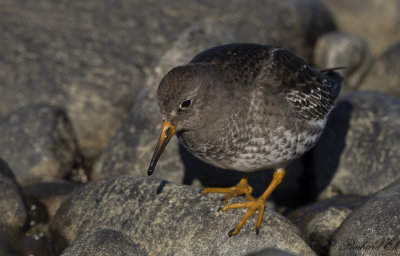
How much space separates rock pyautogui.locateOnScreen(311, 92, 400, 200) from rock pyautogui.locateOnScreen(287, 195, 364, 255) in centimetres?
81

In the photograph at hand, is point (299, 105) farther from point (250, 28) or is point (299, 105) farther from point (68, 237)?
point (250, 28)

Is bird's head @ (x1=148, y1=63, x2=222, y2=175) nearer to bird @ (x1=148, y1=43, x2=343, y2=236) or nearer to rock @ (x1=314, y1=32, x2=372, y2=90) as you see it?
bird @ (x1=148, y1=43, x2=343, y2=236)

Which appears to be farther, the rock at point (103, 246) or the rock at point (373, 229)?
the rock at point (103, 246)

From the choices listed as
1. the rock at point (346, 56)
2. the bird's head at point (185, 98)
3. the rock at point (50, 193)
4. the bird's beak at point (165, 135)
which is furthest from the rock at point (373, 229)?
the rock at point (346, 56)

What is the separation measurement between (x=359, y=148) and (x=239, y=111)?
3.44m

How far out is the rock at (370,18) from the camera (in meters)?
16.5

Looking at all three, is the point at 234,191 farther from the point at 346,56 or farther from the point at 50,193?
the point at 346,56

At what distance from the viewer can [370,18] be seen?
16.6m

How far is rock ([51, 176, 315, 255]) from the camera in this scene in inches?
271

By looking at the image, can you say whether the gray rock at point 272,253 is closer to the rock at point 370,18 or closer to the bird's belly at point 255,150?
the bird's belly at point 255,150

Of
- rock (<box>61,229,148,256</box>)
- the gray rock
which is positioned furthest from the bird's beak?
the gray rock

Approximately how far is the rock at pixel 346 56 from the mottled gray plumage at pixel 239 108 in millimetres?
6660

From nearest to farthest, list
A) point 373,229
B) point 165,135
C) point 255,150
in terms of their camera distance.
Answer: point 373,229 < point 165,135 < point 255,150

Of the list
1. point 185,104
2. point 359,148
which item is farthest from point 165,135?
point 359,148
